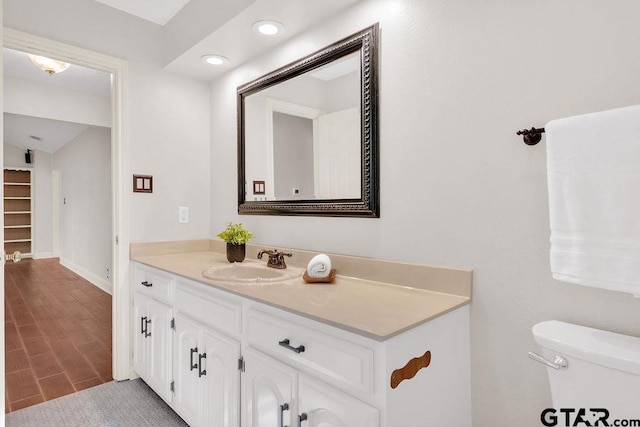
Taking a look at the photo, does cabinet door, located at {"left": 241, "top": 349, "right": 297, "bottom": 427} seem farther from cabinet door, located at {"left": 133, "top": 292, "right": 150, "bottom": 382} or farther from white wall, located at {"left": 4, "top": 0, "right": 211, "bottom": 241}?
white wall, located at {"left": 4, "top": 0, "right": 211, "bottom": 241}

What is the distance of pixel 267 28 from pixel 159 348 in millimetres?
1858

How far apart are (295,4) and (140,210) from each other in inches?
63.0

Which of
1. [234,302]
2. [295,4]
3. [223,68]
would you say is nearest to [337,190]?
[234,302]

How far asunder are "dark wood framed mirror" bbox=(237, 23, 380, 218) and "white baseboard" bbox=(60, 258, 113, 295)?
3411 mm

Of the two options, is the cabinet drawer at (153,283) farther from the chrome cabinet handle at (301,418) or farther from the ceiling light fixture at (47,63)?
the ceiling light fixture at (47,63)

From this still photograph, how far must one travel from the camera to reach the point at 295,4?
1.67 m

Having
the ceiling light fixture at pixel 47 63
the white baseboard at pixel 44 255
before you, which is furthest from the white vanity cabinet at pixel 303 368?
the white baseboard at pixel 44 255

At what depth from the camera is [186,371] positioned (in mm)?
1766

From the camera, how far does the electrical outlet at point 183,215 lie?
8.38 ft

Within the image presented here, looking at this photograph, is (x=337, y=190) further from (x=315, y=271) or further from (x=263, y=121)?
(x=263, y=121)

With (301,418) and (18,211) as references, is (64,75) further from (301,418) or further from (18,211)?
(18,211)

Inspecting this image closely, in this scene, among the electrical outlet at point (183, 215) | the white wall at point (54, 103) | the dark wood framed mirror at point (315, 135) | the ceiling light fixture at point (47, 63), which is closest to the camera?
the dark wood framed mirror at point (315, 135)

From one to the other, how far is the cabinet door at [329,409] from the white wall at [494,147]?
56cm

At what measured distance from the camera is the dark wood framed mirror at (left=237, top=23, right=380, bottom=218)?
162 cm
